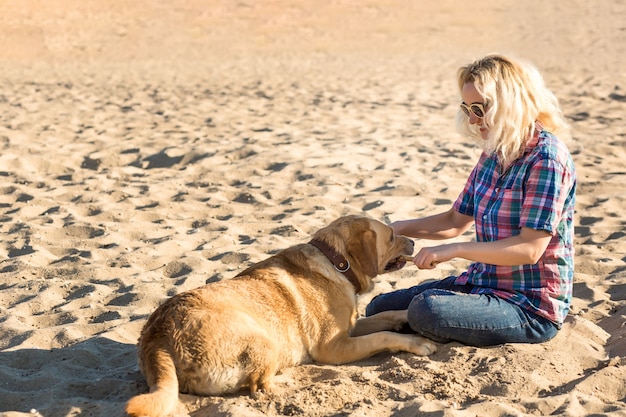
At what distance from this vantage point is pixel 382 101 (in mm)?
14508

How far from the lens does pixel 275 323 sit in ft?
15.1

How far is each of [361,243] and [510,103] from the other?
1.28 m

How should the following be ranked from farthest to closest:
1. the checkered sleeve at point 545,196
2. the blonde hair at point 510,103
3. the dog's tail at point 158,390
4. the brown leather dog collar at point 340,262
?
the brown leather dog collar at point 340,262 < the blonde hair at point 510,103 < the checkered sleeve at point 545,196 < the dog's tail at point 158,390

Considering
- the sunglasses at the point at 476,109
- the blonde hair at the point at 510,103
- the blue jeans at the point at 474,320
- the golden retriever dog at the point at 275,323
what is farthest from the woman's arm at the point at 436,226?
the sunglasses at the point at 476,109

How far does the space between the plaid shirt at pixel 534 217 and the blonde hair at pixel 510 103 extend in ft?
0.37

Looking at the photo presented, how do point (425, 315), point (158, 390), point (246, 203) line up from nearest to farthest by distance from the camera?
point (158, 390) < point (425, 315) < point (246, 203)

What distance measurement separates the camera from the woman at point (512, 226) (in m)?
4.44

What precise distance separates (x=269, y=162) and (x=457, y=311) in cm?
537

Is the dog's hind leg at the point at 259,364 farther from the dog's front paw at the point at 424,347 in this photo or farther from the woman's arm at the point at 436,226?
the woman's arm at the point at 436,226

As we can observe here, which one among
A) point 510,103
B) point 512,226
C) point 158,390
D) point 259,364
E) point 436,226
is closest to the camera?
point 158,390

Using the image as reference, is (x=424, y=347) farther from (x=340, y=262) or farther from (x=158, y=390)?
(x=158, y=390)

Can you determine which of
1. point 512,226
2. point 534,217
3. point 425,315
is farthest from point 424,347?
point 534,217

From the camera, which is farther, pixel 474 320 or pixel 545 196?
pixel 474 320

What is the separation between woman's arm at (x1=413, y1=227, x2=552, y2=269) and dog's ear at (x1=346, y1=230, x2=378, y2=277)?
1.83 feet
